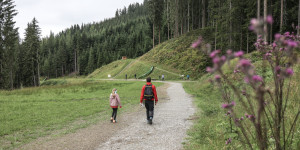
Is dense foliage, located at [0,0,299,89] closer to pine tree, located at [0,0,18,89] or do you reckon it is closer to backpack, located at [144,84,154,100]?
pine tree, located at [0,0,18,89]

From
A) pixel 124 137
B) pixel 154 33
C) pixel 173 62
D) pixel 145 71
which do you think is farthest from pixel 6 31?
pixel 154 33

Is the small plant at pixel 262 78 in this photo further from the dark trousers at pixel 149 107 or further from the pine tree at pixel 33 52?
the pine tree at pixel 33 52

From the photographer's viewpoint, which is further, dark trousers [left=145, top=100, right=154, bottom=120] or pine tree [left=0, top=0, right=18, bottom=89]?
pine tree [left=0, top=0, right=18, bottom=89]

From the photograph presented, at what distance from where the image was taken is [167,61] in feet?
156

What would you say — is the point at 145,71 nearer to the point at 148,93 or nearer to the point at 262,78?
the point at 148,93

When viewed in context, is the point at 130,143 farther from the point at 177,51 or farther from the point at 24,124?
the point at 177,51

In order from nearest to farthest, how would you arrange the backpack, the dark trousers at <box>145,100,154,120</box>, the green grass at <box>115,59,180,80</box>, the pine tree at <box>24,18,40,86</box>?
the dark trousers at <box>145,100,154,120</box> → the backpack → the green grass at <box>115,59,180,80</box> → the pine tree at <box>24,18,40,86</box>

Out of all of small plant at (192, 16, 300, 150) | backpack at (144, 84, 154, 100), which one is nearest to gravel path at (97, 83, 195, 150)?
backpack at (144, 84, 154, 100)

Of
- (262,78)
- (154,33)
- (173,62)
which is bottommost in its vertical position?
(262,78)

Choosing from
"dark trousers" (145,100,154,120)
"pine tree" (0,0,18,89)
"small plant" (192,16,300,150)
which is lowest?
"dark trousers" (145,100,154,120)

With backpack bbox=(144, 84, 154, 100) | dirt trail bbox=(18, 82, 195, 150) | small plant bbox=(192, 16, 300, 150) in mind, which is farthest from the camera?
backpack bbox=(144, 84, 154, 100)

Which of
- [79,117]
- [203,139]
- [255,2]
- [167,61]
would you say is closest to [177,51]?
[167,61]

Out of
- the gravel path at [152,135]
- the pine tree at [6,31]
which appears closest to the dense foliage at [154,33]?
the pine tree at [6,31]

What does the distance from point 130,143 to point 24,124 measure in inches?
248
